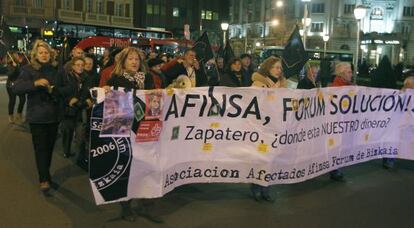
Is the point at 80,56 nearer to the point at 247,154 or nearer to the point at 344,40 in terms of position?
the point at 247,154

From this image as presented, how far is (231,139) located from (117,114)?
5.28 feet

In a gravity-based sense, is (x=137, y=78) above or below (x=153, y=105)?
above

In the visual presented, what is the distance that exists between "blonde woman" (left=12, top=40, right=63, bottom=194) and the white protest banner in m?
1.56

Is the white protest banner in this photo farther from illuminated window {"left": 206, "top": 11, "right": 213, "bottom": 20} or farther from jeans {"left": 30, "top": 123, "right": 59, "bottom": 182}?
illuminated window {"left": 206, "top": 11, "right": 213, "bottom": 20}

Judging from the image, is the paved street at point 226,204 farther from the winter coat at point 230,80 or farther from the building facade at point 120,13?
the building facade at point 120,13

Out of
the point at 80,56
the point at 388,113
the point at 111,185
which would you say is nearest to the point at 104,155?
the point at 111,185

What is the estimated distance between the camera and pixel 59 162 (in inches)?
344

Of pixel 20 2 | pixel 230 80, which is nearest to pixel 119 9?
pixel 20 2

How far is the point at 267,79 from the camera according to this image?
681 cm

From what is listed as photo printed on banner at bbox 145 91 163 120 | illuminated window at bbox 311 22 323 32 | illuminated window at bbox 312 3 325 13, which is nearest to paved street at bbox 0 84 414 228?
photo printed on banner at bbox 145 91 163 120

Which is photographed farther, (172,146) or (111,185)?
(172,146)

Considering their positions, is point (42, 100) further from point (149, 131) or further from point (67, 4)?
point (67, 4)

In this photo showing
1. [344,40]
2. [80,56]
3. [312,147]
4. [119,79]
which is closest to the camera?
[119,79]

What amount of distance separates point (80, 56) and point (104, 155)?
4309 mm
